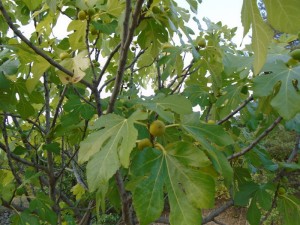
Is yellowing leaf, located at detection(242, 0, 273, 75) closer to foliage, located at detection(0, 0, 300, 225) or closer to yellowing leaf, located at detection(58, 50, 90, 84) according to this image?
foliage, located at detection(0, 0, 300, 225)

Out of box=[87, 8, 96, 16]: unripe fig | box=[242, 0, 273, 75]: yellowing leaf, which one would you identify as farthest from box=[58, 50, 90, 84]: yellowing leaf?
box=[242, 0, 273, 75]: yellowing leaf

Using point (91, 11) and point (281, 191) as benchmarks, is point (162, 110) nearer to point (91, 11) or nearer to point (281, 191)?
point (91, 11)

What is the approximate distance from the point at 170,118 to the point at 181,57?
3.62ft

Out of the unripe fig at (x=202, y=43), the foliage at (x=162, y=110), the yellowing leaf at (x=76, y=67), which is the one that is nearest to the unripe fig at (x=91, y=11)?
the foliage at (x=162, y=110)

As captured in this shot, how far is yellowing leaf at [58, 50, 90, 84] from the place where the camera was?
1348mm

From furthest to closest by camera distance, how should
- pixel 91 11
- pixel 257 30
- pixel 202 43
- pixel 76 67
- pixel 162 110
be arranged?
pixel 202 43 → pixel 91 11 → pixel 76 67 → pixel 162 110 → pixel 257 30

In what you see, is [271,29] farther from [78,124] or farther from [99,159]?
[78,124]

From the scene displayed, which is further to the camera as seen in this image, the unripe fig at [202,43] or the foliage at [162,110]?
the unripe fig at [202,43]

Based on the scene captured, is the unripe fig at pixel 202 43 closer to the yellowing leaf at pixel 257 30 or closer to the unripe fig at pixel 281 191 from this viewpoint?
the unripe fig at pixel 281 191

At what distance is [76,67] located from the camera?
141 centimetres

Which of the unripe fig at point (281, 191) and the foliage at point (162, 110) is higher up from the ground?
the foliage at point (162, 110)

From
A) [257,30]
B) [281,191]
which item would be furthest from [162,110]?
[281,191]

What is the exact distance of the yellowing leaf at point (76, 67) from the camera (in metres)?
1.35

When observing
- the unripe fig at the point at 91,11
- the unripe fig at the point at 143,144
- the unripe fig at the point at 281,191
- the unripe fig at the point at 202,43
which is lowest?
the unripe fig at the point at 281,191
